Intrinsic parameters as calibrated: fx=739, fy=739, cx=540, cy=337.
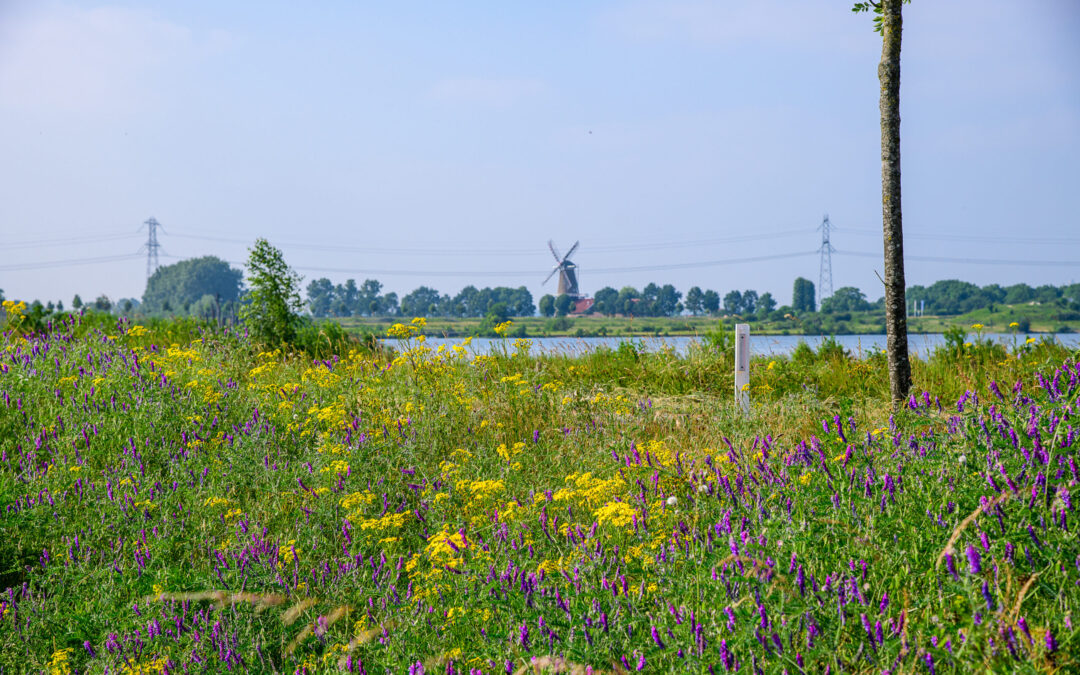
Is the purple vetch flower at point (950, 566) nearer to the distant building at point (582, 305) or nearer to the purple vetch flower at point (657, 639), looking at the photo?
the purple vetch flower at point (657, 639)

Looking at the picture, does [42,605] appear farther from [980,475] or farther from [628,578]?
[980,475]

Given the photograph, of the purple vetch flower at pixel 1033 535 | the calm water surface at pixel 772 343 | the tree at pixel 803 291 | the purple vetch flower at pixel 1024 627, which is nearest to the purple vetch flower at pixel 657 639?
the purple vetch flower at pixel 1024 627

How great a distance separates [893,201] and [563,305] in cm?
6808

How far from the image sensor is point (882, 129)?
6.73m

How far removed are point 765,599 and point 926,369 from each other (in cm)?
839

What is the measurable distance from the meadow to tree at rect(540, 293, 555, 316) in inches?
2646

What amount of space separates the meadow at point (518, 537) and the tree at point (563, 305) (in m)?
67.4

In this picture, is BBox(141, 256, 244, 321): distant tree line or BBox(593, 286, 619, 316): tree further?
BBox(141, 256, 244, 321): distant tree line

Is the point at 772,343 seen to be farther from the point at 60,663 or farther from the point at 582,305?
the point at 582,305

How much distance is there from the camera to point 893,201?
6766 mm

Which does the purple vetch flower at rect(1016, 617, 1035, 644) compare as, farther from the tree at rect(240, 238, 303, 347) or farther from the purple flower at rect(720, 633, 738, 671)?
the tree at rect(240, 238, 303, 347)

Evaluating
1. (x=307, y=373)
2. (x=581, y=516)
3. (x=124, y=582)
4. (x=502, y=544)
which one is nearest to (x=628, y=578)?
(x=502, y=544)

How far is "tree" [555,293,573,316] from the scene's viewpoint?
242ft

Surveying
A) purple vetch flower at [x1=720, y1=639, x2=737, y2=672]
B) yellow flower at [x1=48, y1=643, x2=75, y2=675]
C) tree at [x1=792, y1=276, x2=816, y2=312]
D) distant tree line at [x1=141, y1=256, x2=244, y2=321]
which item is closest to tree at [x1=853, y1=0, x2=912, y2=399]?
purple vetch flower at [x1=720, y1=639, x2=737, y2=672]
